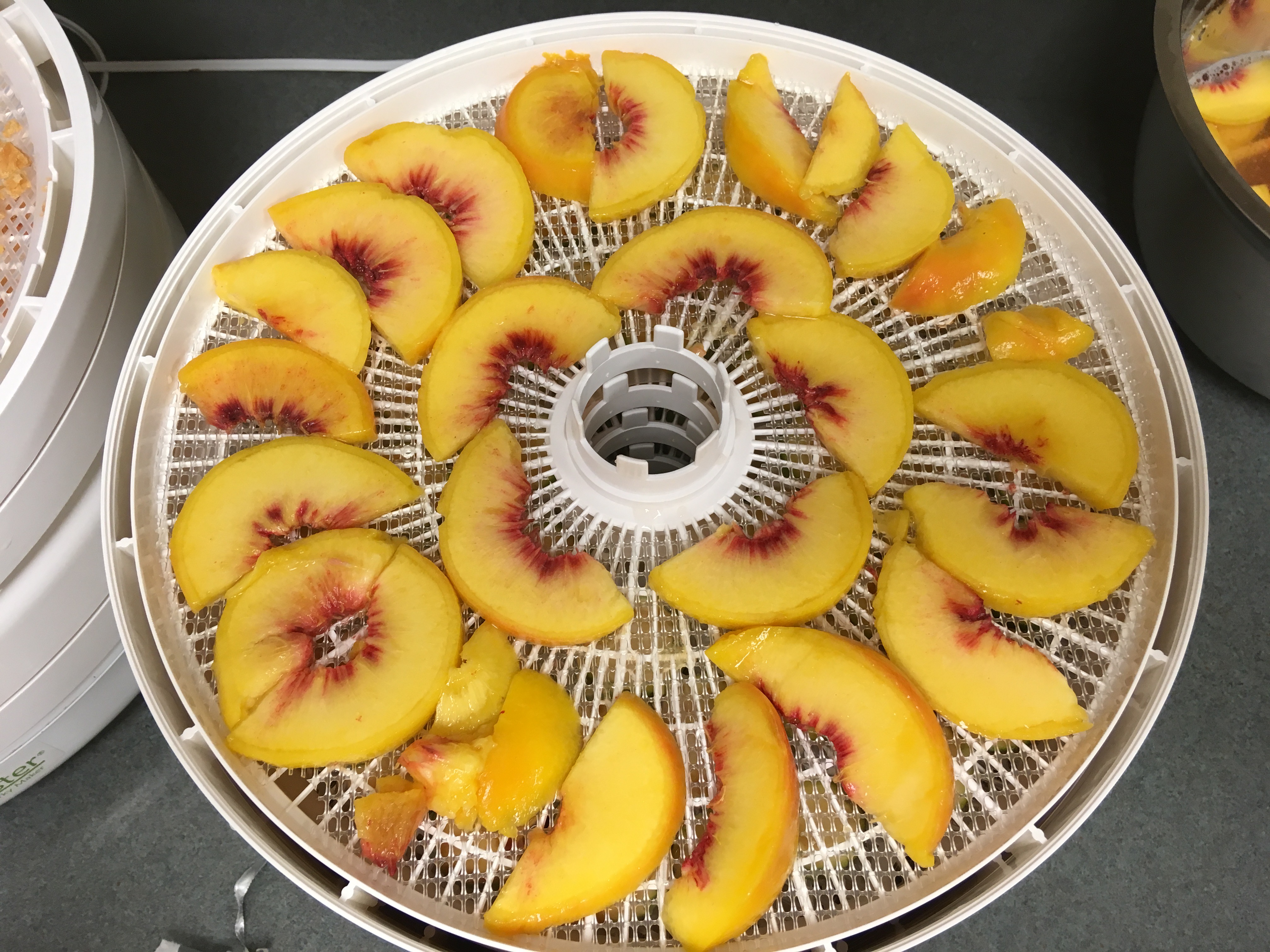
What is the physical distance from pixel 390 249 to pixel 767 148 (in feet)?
0.93

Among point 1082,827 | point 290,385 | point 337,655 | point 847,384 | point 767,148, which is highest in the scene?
point 767,148

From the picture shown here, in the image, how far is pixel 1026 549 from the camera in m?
0.61

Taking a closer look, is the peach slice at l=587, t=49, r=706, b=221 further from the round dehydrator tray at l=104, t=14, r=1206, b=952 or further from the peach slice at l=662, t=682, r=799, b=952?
the peach slice at l=662, t=682, r=799, b=952

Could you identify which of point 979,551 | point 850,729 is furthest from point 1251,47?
point 850,729

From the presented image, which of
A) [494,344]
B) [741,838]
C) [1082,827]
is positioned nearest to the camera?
[741,838]

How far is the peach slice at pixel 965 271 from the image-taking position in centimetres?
68

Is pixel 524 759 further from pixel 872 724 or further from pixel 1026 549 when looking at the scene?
pixel 1026 549

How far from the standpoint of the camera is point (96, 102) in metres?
0.74

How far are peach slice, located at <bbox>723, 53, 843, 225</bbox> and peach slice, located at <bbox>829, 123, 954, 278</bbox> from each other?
0.08ft

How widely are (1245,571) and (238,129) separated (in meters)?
1.31

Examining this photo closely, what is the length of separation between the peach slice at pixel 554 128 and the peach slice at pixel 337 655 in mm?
301

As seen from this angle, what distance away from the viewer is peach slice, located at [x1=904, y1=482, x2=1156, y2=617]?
0.60 m

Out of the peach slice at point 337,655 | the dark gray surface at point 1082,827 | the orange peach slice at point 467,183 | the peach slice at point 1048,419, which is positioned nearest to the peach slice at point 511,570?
→ the peach slice at point 337,655

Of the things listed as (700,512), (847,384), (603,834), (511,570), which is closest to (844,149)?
(847,384)
